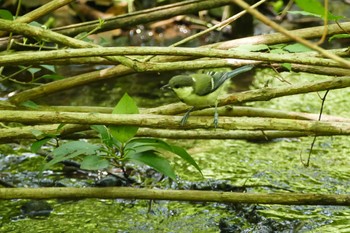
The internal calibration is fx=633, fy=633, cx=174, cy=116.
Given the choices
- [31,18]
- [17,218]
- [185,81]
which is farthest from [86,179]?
[31,18]

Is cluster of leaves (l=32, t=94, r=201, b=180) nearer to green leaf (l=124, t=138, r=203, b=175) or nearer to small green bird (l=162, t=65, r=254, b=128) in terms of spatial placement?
green leaf (l=124, t=138, r=203, b=175)

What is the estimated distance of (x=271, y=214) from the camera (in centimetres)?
273

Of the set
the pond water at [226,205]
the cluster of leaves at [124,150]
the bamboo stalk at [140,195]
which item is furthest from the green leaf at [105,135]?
the pond water at [226,205]

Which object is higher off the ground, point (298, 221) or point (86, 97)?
point (86, 97)

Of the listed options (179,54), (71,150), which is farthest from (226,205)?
(179,54)

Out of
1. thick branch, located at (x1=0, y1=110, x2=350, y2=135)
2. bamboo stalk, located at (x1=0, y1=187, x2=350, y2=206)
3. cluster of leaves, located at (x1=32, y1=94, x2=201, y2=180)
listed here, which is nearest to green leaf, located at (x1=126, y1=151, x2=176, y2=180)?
cluster of leaves, located at (x1=32, y1=94, x2=201, y2=180)

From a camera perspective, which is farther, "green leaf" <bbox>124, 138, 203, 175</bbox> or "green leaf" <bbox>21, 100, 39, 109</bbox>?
"green leaf" <bbox>21, 100, 39, 109</bbox>

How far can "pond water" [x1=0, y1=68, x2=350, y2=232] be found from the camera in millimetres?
2658

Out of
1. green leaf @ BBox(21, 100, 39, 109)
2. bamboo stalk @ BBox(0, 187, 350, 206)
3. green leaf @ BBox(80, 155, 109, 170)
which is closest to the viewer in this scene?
green leaf @ BBox(80, 155, 109, 170)

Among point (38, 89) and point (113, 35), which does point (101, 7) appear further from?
point (38, 89)

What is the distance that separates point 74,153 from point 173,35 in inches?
194

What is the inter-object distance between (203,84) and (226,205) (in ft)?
2.19

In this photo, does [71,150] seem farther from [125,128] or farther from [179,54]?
[179,54]

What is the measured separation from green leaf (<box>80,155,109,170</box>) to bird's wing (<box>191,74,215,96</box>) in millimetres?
581
